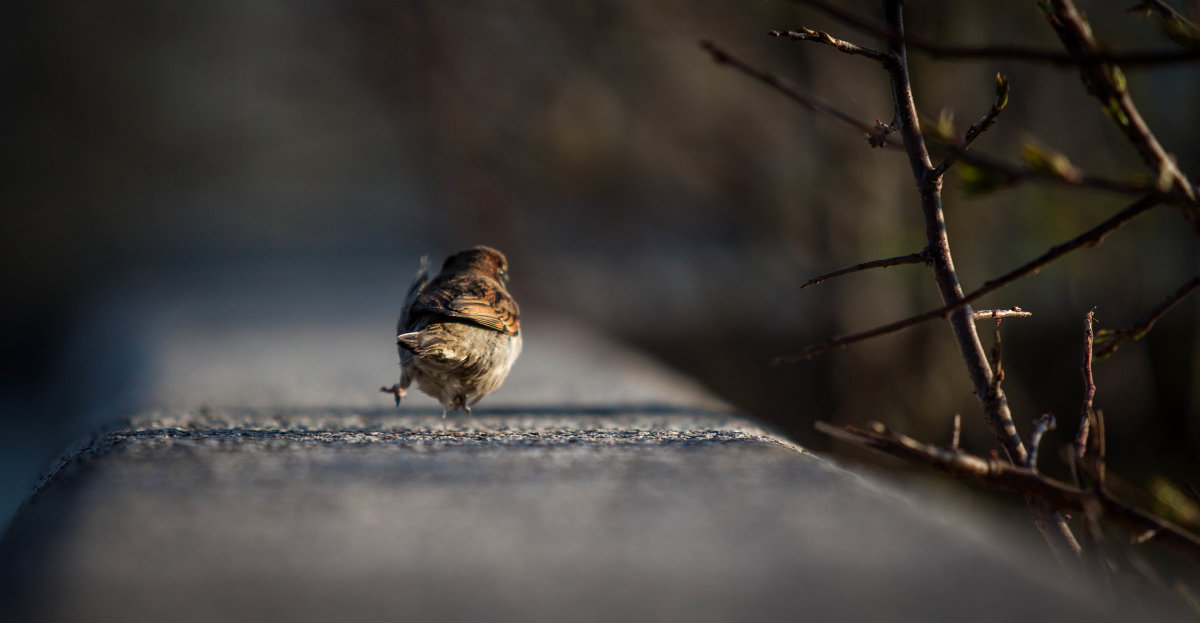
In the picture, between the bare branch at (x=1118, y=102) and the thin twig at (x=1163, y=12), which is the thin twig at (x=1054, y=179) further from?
the thin twig at (x=1163, y=12)

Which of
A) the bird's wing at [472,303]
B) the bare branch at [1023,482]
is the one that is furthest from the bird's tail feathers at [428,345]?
the bare branch at [1023,482]

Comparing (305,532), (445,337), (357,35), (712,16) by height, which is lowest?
(305,532)

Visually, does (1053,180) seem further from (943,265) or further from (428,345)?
(428,345)

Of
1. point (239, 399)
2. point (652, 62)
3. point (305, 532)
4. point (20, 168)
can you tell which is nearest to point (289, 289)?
point (20, 168)

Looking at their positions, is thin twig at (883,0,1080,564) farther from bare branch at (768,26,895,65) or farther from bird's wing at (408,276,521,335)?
bird's wing at (408,276,521,335)

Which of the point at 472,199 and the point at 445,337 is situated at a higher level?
the point at 472,199

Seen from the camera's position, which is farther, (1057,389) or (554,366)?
(1057,389)

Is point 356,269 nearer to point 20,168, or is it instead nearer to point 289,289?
point 289,289

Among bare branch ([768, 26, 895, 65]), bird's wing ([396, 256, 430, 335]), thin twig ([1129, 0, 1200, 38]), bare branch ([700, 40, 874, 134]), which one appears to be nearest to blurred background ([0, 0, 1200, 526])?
bare branch ([700, 40, 874, 134])
